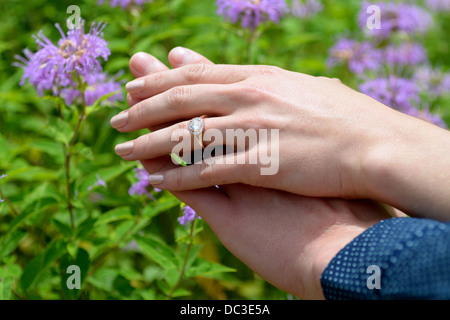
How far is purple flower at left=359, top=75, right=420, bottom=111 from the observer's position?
1761 mm

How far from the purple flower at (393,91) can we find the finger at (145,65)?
89 centimetres

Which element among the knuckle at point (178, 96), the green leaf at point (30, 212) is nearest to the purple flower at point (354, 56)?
the knuckle at point (178, 96)

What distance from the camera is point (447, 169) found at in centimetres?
89

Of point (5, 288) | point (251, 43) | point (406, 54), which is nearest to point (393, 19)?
point (406, 54)

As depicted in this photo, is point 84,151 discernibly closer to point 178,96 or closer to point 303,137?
point 178,96

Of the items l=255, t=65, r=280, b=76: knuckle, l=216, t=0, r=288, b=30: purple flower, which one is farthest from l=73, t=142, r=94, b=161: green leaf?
l=216, t=0, r=288, b=30: purple flower

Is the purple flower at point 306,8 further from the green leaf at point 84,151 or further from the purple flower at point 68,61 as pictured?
the green leaf at point 84,151

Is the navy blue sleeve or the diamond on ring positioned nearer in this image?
the navy blue sleeve

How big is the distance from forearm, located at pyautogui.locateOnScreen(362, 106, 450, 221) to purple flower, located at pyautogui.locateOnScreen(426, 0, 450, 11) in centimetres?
288

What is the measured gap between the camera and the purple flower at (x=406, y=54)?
2.45 metres

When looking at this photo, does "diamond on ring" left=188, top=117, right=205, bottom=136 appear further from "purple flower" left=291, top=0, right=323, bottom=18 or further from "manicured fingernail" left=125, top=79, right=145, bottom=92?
"purple flower" left=291, top=0, right=323, bottom=18

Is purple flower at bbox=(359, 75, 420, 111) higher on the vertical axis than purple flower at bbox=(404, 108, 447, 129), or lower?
higher
